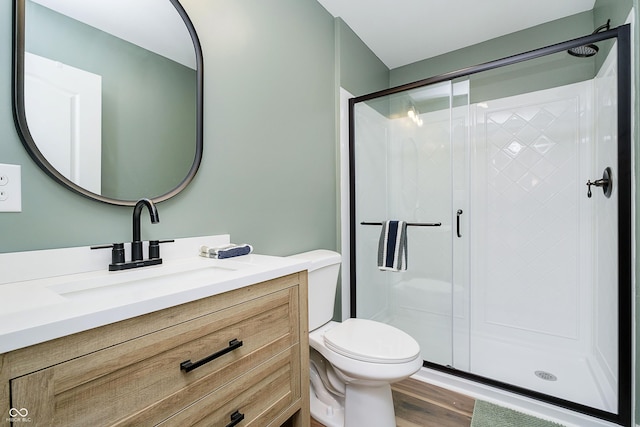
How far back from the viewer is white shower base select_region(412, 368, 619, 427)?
1.50 m

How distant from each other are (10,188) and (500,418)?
223cm

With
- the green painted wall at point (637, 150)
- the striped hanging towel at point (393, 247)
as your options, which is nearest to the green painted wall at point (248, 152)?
the striped hanging towel at point (393, 247)

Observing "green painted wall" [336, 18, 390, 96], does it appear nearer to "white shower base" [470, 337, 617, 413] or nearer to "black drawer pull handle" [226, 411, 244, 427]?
"black drawer pull handle" [226, 411, 244, 427]

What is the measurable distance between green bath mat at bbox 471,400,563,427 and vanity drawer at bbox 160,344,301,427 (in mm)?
1084

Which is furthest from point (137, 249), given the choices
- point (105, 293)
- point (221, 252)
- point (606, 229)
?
point (606, 229)

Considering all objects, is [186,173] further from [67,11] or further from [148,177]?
[67,11]

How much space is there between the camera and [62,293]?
31.8 inches

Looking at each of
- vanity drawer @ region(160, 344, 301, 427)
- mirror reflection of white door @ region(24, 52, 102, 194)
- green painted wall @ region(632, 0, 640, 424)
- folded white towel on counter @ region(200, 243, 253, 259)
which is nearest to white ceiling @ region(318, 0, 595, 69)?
green painted wall @ region(632, 0, 640, 424)

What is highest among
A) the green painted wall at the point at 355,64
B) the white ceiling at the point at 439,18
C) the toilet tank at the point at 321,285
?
the white ceiling at the point at 439,18

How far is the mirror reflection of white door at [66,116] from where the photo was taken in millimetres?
852

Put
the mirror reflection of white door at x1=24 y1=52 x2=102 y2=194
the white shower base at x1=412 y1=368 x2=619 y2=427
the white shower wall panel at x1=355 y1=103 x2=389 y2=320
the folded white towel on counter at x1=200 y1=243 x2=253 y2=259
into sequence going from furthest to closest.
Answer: the white shower wall panel at x1=355 y1=103 x2=389 y2=320 → the white shower base at x1=412 y1=368 x2=619 y2=427 → the folded white towel on counter at x1=200 y1=243 x2=253 y2=259 → the mirror reflection of white door at x1=24 y1=52 x2=102 y2=194

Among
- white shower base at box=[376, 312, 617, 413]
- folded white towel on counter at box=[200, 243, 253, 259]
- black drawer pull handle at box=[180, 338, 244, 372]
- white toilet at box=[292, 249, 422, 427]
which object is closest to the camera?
black drawer pull handle at box=[180, 338, 244, 372]

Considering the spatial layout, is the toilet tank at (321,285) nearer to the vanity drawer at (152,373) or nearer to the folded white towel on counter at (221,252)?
the folded white towel on counter at (221,252)

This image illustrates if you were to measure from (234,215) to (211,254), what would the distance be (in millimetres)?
283
